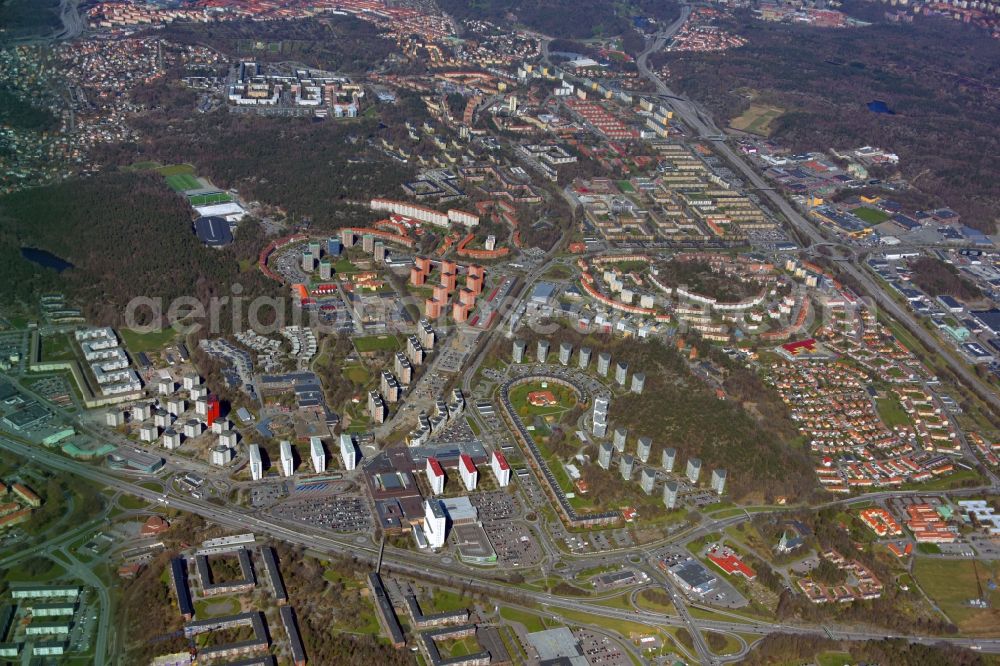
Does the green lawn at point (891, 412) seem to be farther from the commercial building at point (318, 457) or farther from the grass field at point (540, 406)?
the commercial building at point (318, 457)

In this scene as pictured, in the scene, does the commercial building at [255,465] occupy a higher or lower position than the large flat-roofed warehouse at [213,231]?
higher

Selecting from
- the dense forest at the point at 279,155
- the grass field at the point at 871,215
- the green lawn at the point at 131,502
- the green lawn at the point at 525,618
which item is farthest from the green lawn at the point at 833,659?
the grass field at the point at 871,215

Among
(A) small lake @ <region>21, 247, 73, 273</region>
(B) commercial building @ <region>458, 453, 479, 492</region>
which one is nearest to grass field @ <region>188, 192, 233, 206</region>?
(A) small lake @ <region>21, 247, 73, 273</region>

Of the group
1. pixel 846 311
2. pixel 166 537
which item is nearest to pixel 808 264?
pixel 846 311

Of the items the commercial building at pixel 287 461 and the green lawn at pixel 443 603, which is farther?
the commercial building at pixel 287 461

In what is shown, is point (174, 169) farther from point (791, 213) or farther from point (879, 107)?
point (879, 107)

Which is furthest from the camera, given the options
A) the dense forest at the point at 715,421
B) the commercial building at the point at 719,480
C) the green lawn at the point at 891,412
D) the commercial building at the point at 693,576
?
the green lawn at the point at 891,412
